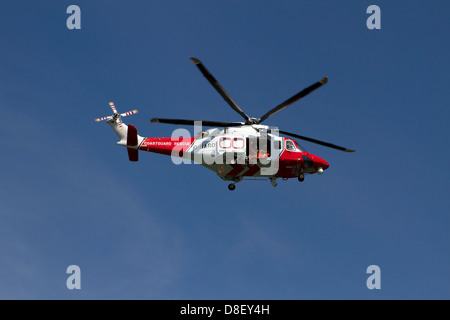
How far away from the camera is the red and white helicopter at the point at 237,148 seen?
40.1m

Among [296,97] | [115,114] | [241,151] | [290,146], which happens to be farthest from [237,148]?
[115,114]

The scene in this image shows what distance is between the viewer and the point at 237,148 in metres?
40.0

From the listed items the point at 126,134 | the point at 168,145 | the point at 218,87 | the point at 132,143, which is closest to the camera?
the point at 218,87

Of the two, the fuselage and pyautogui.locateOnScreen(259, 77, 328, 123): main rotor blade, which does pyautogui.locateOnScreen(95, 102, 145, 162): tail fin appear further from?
pyautogui.locateOnScreen(259, 77, 328, 123): main rotor blade

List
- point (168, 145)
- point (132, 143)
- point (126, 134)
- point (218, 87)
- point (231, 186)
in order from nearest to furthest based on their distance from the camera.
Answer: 1. point (218, 87)
2. point (231, 186)
3. point (132, 143)
4. point (168, 145)
5. point (126, 134)

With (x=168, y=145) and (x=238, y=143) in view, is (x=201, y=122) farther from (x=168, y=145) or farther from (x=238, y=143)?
(x=168, y=145)

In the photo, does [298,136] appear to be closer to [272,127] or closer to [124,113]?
[272,127]

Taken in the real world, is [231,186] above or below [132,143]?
below

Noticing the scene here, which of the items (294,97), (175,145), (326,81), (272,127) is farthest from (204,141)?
(326,81)

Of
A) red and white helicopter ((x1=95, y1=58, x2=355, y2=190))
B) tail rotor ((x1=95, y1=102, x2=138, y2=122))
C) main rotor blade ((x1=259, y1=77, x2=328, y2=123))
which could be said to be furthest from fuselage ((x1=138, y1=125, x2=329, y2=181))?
tail rotor ((x1=95, y1=102, x2=138, y2=122))

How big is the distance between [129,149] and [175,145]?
3.75m

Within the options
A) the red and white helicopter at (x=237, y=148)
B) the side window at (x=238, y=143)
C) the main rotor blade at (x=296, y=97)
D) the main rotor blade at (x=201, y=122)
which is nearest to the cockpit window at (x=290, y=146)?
the red and white helicopter at (x=237, y=148)

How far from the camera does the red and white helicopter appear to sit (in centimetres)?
4009

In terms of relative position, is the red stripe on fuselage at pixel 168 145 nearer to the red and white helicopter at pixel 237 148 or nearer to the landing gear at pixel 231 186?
the red and white helicopter at pixel 237 148
